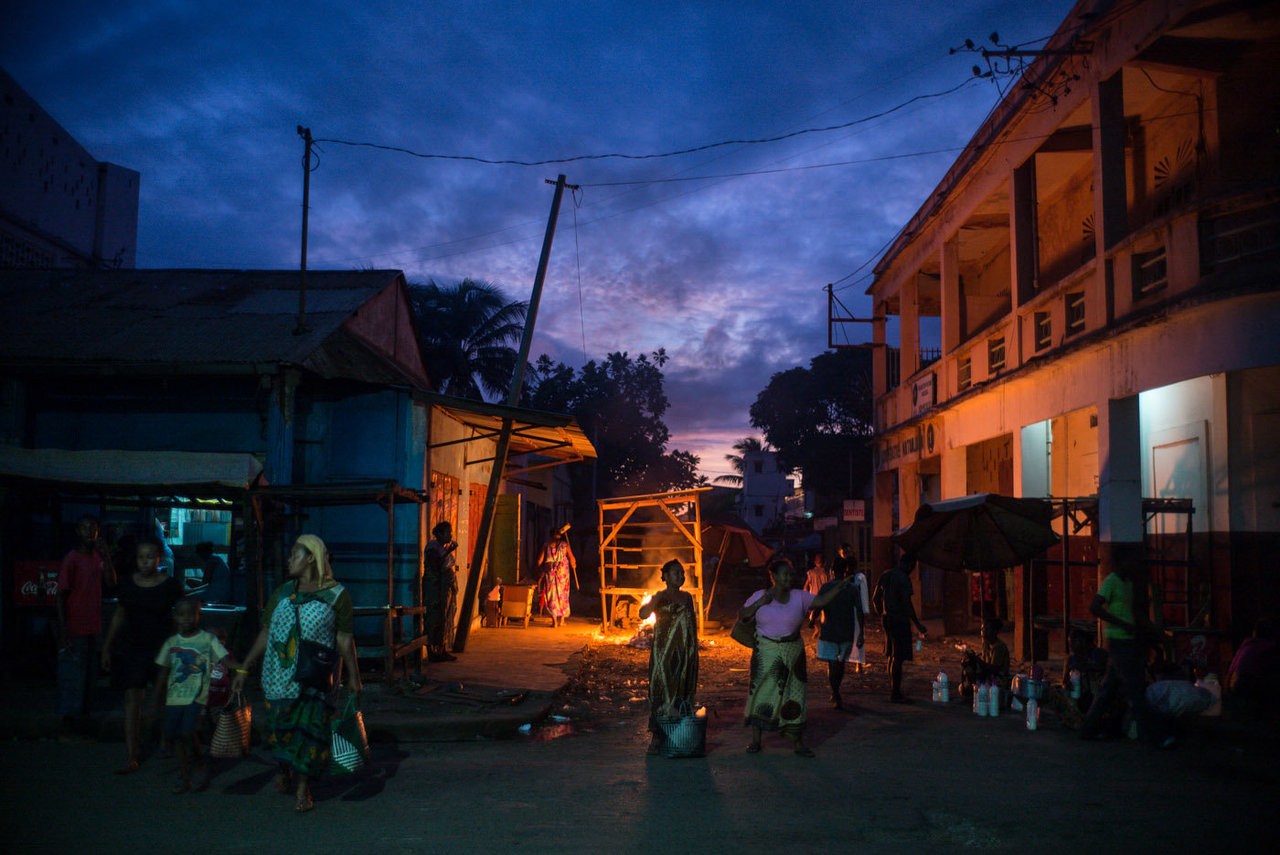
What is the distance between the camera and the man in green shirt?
25.8 feet

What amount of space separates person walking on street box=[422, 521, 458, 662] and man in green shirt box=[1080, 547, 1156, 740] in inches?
301

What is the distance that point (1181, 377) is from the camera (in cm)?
995

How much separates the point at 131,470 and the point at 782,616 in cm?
710

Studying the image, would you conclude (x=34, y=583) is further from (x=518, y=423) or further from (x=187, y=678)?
(x=518, y=423)

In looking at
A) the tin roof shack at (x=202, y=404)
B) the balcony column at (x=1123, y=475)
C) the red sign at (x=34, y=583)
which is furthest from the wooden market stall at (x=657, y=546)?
the red sign at (x=34, y=583)

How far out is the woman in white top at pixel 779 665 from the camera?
7.32 metres

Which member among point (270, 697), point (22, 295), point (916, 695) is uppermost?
point (22, 295)

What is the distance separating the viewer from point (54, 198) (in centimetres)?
1995

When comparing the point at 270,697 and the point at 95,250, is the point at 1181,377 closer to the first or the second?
the point at 270,697

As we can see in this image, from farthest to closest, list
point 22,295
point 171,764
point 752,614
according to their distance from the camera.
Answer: point 22,295 < point 752,614 < point 171,764

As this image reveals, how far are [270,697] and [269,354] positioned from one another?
7072 mm

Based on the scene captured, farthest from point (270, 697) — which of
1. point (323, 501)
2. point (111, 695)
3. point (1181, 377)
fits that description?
point (1181, 377)

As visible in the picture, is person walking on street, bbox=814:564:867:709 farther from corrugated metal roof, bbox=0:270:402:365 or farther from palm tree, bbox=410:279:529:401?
palm tree, bbox=410:279:529:401

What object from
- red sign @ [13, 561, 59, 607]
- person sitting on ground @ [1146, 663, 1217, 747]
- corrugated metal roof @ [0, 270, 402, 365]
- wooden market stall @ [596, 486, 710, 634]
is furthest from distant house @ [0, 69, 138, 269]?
person sitting on ground @ [1146, 663, 1217, 747]
